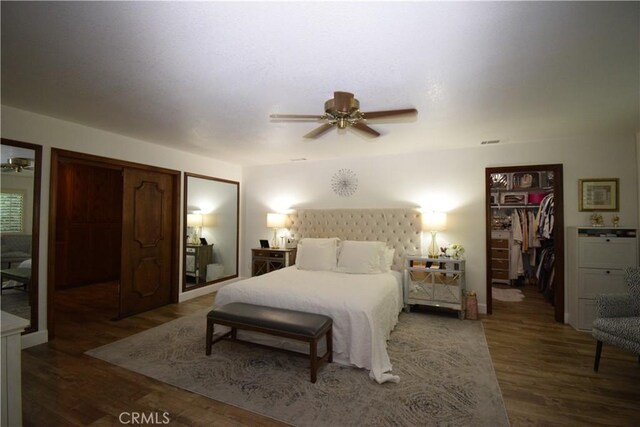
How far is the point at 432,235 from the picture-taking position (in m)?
4.38

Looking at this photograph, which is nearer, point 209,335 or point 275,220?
point 209,335

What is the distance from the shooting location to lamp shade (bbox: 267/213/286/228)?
5242 millimetres

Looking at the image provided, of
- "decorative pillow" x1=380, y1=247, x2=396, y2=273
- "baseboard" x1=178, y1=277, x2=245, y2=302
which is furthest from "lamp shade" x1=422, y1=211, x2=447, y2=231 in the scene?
"baseboard" x1=178, y1=277, x2=245, y2=302

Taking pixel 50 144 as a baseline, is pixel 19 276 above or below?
below

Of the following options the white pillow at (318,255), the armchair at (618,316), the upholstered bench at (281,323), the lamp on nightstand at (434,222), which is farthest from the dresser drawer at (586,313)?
the upholstered bench at (281,323)

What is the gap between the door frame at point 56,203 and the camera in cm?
312

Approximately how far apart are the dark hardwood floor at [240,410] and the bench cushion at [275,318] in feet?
2.14

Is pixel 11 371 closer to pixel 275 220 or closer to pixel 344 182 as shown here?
pixel 275 220

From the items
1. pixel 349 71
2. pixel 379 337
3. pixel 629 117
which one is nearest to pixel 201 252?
pixel 379 337

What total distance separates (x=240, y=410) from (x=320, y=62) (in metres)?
2.57

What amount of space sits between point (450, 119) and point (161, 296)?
4.75 metres

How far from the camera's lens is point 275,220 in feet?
17.2

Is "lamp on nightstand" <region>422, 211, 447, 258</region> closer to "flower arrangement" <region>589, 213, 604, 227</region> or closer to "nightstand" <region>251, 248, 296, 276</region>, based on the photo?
"flower arrangement" <region>589, 213, 604, 227</region>

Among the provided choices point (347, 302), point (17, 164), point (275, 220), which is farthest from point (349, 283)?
point (17, 164)
